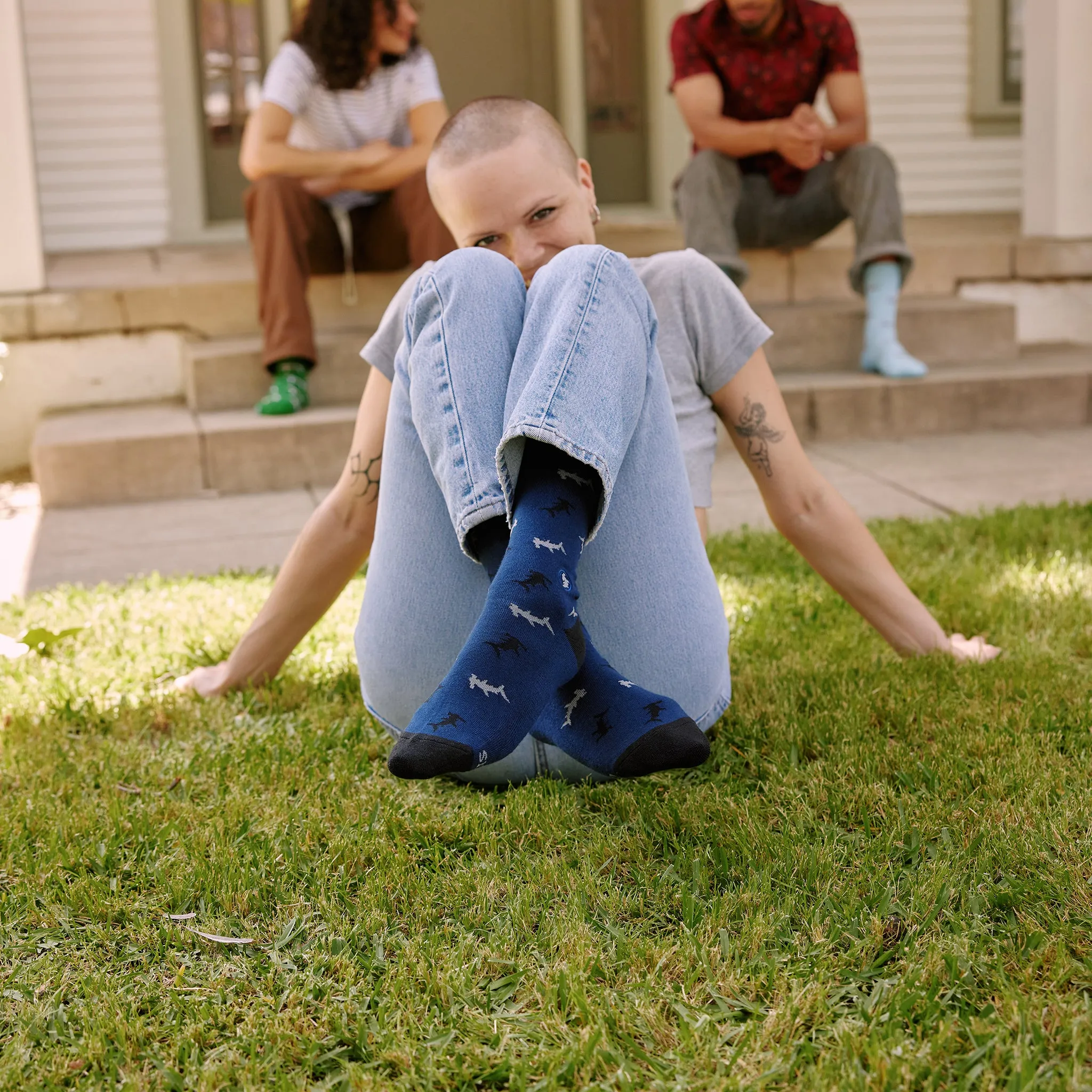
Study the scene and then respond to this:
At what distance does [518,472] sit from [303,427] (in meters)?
3.02

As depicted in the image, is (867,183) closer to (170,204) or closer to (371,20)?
(371,20)

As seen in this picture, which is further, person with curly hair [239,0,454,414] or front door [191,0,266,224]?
front door [191,0,266,224]

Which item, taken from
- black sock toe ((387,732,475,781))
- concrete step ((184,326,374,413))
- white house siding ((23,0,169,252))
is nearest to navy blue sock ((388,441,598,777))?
black sock toe ((387,732,475,781))

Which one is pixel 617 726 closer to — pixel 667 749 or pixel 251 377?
pixel 667 749

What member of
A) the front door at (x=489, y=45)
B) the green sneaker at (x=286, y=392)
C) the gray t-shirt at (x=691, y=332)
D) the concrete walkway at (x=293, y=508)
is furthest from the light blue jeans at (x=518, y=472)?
the front door at (x=489, y=45)

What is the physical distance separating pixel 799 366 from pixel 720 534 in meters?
1.99

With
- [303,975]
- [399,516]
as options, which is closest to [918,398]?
[399,516]

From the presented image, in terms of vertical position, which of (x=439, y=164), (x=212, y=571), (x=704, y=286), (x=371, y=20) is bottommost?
(x=212, y=571)

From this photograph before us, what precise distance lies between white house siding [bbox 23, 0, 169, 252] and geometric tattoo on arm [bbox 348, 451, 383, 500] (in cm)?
552

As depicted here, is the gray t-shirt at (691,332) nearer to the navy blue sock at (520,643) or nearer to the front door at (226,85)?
the navy blue sock at (520,643)

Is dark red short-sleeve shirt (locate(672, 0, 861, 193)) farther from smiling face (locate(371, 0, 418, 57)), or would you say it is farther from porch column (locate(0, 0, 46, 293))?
porch column (locate(0, 0, 46, 293))

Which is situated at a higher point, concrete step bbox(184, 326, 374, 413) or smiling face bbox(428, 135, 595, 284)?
smiling face bbox(428, 135, 595, 284)

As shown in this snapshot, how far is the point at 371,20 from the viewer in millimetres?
4645

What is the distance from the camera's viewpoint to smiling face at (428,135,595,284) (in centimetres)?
186
